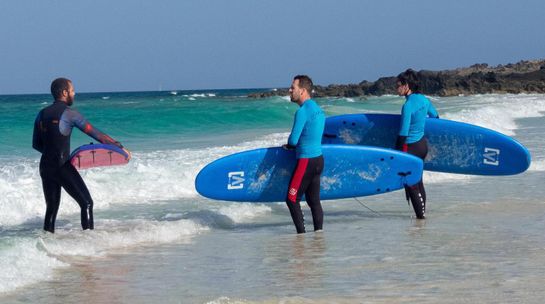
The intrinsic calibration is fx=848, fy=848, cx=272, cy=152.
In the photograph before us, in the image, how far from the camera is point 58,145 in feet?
21.2

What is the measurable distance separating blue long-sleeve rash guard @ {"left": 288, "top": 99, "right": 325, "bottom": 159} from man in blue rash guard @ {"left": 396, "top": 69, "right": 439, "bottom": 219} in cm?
114

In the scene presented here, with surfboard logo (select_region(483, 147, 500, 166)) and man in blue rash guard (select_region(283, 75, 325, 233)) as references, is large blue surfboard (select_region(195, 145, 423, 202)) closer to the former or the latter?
man in blue rash guard (select_region(283, 75, 325, 233))

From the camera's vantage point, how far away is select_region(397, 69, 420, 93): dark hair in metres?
7.55

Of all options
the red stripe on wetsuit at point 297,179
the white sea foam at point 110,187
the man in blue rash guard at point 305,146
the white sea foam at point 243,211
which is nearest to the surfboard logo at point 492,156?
the white sea foam at point 243,211

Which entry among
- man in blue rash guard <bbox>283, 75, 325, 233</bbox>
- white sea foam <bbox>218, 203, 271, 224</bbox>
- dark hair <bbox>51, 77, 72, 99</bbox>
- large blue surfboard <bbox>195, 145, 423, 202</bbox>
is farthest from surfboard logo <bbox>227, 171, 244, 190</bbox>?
dark hair <bbox>51, 77, 72, 99</bbox>

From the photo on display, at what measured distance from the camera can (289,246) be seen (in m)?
6.57

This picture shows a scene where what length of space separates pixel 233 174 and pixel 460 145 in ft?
8.44

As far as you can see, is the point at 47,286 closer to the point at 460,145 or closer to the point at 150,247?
the point at 150,247

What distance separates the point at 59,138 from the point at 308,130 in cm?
192

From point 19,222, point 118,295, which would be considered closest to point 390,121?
point 19,222

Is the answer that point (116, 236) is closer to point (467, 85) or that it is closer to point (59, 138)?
point (59, 138)

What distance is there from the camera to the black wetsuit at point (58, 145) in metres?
6.43

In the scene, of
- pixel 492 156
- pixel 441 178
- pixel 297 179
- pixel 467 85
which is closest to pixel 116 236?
pixel 297 179

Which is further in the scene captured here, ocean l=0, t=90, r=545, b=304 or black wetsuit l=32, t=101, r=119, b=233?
black wetsuit l=32, t=101, r=119, b=233
